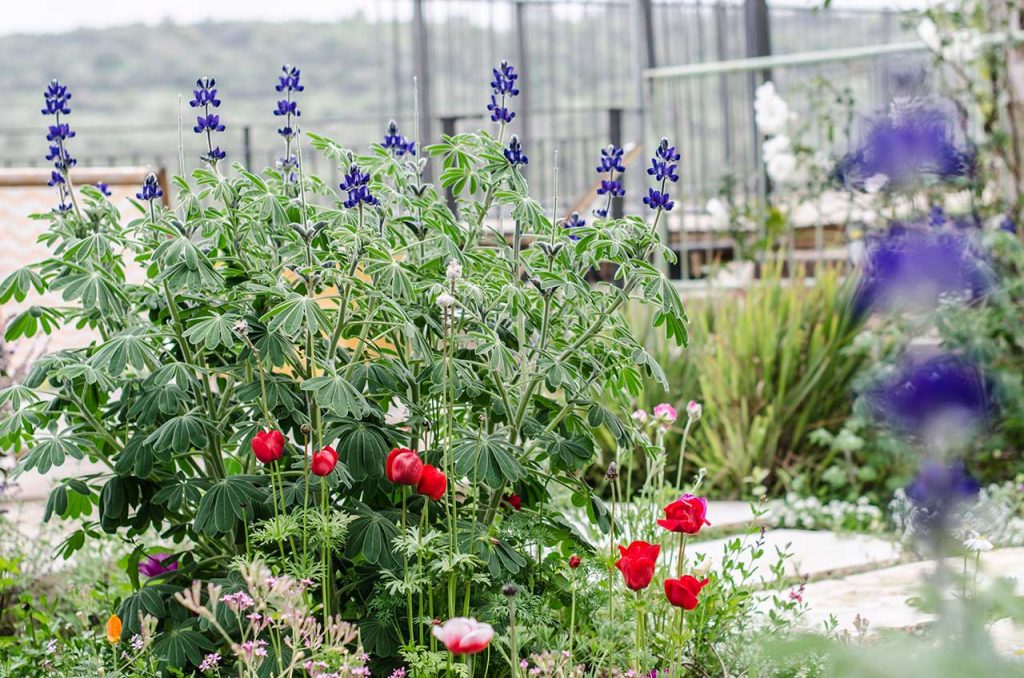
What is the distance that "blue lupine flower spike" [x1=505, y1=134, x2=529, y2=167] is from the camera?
2.11 meters

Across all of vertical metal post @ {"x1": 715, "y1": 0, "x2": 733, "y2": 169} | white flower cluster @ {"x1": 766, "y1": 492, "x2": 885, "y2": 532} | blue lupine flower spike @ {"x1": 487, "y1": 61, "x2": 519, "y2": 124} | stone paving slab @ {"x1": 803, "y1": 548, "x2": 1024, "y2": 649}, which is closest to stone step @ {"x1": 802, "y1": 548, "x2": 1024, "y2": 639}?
stone paving slab @ {"x1": 803, "y1": 548, "x2": 1024, "y2": 649}

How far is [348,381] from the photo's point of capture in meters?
2.14

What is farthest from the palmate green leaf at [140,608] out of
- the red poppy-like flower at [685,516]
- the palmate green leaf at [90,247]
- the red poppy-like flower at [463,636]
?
the red poppy-like flower at [463,636]

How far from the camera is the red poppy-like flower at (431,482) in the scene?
1.81 metres

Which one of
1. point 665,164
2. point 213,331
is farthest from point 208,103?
point 665,164

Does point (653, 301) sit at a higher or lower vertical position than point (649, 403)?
higher

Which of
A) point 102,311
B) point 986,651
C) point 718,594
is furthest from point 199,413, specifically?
point 986,651

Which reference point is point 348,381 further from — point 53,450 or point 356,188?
point 53,450

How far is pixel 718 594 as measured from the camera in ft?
7.65

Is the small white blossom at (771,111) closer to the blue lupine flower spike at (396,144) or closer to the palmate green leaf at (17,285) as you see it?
the blue lupine flower spike at (396,144)

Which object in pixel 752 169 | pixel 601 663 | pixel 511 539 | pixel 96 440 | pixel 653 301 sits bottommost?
pixel 601 663

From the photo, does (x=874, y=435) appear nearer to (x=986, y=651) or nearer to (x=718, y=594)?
(x=718, y=594)

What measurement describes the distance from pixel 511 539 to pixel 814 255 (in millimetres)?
4871

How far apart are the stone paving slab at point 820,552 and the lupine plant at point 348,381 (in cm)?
127
